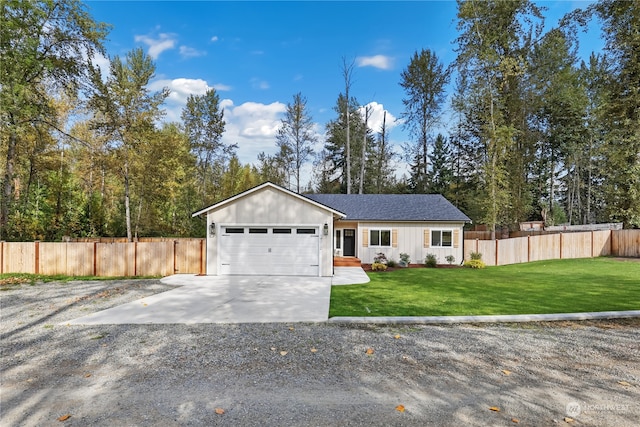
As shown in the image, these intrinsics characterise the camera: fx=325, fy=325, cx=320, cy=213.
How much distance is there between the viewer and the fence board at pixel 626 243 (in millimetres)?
16598

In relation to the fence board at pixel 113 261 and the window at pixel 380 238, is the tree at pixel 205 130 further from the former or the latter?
the window at pixel 380 238

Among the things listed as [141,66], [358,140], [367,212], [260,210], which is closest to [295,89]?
[358,140]

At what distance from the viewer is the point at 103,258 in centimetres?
1265

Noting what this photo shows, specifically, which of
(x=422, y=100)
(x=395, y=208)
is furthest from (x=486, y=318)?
(x=422, y=100)

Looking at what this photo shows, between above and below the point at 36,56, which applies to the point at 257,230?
below

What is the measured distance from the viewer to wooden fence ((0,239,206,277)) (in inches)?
491

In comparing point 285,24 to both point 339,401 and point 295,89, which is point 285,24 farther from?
point 339,401

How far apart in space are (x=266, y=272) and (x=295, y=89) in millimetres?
19162

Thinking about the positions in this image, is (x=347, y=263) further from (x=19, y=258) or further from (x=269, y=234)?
(x=19, y=258)

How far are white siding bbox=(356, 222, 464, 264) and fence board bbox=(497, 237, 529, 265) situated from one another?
2.14 meters

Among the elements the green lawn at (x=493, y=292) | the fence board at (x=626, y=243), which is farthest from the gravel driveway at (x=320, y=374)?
the fence board at (x=626, y=243)

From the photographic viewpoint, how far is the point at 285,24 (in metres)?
15.1

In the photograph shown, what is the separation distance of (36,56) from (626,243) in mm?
29432

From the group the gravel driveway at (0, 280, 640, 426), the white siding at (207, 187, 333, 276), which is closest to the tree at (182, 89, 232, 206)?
the white siding at (207, 187, 333, 276)
